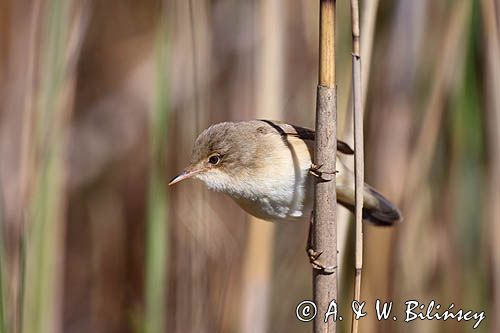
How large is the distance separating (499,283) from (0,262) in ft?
4.93

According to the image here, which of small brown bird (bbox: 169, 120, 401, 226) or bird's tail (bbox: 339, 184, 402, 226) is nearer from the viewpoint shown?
small brown bird (bbox: 169, 120, 401, 226)

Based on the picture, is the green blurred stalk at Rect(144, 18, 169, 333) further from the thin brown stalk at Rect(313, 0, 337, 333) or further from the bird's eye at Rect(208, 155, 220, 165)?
the thin brown stalk at Rect(313, 0, 337, 333)

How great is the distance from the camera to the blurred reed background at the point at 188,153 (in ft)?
6.15

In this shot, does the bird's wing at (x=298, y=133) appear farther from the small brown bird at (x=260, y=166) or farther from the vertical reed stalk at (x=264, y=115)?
the vertical reed stalk at (x=264, y=115)

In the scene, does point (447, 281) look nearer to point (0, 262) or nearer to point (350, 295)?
point (350, 295)

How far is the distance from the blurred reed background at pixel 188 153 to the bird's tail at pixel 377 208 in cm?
6

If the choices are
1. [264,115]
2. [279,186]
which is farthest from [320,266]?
[264,115]

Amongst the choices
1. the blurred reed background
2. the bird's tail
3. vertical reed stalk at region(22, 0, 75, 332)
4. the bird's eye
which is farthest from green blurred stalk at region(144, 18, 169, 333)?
the bird's tail

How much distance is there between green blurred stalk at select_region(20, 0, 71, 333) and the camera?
1771 mm

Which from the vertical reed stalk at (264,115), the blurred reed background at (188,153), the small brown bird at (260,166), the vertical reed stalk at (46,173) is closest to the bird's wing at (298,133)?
the small brown bird at (260,166)

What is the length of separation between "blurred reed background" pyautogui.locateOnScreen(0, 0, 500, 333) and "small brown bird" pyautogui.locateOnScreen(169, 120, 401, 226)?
0.27ft

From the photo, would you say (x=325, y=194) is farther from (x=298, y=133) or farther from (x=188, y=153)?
(x=188, y=153)

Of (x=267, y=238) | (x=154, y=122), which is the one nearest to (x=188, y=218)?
(x=267, y=238)

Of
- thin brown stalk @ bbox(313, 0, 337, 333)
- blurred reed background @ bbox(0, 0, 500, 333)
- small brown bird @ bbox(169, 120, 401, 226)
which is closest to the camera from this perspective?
thin brown stalk @ bbox(313, 0, 337, 333)
